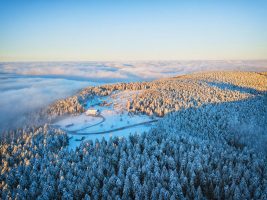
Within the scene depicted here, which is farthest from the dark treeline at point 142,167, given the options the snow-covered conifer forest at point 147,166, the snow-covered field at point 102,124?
the snow-covered field at point 102,124

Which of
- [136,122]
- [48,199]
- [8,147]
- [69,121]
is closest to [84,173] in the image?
[48,199]

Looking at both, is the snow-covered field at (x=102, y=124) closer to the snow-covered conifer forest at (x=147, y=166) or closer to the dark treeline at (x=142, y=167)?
the snow-covered conifer forest at (x=147, y=166)

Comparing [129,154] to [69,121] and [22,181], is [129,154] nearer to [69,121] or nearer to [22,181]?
[22,181]

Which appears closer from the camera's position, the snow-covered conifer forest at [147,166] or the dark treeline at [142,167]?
the dark treeline at [142,167]

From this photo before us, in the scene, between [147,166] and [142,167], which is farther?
[147,166]

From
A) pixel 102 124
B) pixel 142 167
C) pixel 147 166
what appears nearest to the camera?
pixel 142 167

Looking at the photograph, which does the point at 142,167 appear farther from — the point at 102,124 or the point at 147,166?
the point at 102,124

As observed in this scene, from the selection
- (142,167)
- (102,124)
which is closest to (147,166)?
(142,167)

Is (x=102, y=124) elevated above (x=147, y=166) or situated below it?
below

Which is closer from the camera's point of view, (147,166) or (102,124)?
(147,166)

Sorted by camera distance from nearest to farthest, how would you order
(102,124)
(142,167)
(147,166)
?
(142,167) < (147,166) < (102,124)

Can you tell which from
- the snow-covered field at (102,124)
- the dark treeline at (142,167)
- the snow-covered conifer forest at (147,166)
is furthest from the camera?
the snow-covered field at (102,124)
